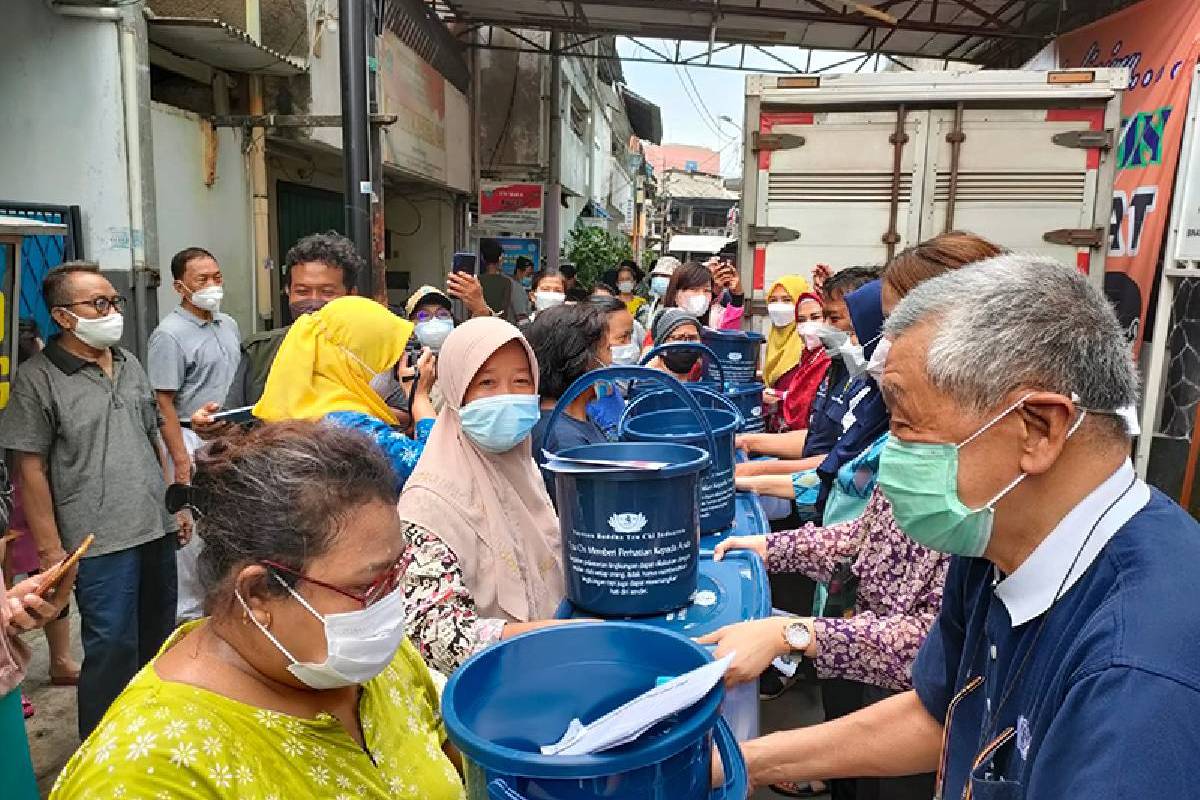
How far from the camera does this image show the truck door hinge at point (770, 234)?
232 inches

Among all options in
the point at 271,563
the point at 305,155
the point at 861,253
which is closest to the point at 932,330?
the point at 271,563

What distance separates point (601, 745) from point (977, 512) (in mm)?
660

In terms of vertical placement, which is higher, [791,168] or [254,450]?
[791,168]

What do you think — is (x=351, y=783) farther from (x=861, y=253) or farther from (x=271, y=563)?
(x=861, y=253)

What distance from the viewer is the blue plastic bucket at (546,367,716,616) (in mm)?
1750

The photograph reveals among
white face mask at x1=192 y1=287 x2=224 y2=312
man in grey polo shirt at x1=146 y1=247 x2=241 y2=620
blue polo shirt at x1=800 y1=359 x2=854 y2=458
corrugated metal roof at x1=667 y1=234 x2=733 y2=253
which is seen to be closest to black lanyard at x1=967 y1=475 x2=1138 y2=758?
blue polo shirt at x1=800 y1=359 x2=854 y2=458

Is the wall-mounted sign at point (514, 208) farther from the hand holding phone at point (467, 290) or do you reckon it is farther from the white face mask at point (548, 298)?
the hand holding phone at point (467, 290)

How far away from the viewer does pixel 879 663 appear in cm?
187

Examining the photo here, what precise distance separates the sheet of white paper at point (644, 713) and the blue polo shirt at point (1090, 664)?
1.42ft

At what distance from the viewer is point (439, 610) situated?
1782 mm

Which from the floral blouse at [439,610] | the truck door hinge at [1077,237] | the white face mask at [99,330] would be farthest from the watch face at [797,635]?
the truck door hinge at [1077,237]

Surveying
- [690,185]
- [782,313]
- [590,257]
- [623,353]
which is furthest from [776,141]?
[690,185]

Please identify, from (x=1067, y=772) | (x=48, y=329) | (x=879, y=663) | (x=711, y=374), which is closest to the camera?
(x=1067, y=772)

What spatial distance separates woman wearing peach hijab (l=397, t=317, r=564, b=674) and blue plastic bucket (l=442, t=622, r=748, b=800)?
42 cm
